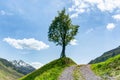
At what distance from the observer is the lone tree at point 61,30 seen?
11350 cm

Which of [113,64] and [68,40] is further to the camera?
[68,40]

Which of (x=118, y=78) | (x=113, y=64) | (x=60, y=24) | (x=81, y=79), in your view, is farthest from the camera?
(x=60, y=24)

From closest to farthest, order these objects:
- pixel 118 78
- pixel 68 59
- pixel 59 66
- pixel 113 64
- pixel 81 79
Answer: pixel 118 78, pixel 81 79, pixel 113 64, pixel 59 66, pixel 68 59

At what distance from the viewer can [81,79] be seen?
53875 mm

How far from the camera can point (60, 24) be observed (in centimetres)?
11375

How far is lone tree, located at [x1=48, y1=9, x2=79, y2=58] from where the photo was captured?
372 feet

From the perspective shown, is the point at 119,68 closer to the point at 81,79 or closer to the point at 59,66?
the point at 81,79

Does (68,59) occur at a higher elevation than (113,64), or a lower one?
higher

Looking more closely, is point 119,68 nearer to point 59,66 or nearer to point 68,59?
point 59,66

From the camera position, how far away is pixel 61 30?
113750 millimetres

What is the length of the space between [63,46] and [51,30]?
861cm

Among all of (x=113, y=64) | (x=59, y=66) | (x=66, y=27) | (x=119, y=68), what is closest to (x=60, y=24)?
(x=66, y=27)

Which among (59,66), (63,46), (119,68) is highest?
(63,46)

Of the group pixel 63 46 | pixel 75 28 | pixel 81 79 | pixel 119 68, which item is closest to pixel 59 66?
pixel 63 46
